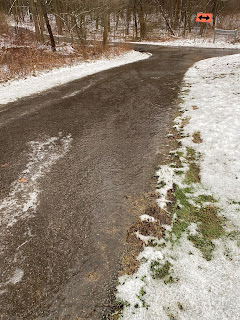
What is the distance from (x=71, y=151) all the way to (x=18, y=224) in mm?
1881

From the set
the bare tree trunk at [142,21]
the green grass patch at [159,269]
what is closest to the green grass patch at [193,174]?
the green grass patch at [159,269]

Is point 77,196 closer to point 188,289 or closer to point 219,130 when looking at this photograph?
point 188,289

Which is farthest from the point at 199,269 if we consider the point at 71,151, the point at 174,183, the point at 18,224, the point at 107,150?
the point at 71,151

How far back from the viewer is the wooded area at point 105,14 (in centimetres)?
1498

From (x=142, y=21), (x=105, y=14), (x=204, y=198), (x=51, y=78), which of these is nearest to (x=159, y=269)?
(x=204, y=198)

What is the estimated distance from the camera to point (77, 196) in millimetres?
3084

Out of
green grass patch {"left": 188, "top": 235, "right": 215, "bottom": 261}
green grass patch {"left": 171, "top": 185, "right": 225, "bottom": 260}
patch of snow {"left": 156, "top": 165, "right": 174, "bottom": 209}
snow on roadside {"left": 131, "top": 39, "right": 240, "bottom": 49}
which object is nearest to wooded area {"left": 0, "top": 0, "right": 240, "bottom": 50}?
snow on roadside {"left": 131, "top": 39, "right": 240, "bottom": 49}

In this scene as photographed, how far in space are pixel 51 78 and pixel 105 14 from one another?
9.92 meters

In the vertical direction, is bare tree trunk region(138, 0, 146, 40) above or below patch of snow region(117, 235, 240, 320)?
above

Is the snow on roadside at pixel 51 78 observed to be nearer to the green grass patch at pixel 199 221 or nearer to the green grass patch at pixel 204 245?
the green grass patch at pixel 199 221

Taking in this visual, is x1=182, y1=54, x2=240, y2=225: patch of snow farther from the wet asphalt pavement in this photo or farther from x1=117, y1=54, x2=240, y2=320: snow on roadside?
the wet asphalt pavement

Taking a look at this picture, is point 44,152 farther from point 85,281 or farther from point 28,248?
point 85,281

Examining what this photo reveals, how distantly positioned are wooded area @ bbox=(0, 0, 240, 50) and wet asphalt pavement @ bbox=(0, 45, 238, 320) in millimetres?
6551

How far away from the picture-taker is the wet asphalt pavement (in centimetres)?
195
